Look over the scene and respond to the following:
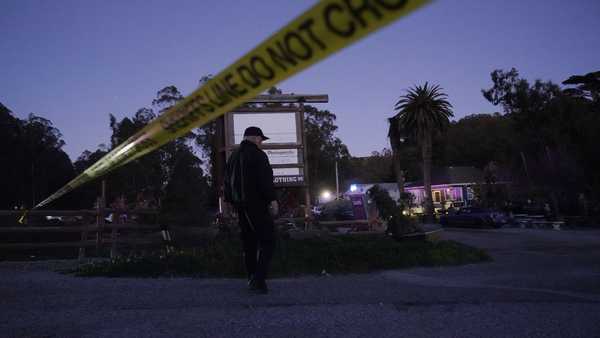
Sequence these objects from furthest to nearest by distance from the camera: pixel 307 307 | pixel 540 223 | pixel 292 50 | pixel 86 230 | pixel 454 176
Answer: pixel 454 176 → pixel 540 223 → pixel 86 230 → pixel 307 307 → pixel 292 50

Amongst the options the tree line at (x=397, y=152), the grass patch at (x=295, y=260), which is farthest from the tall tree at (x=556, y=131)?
the grass patch at (x=295, y=260)

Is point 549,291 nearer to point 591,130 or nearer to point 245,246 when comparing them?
point 245,246

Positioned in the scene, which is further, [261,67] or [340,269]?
[340,269]

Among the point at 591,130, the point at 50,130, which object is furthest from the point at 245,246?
the point at 50,130

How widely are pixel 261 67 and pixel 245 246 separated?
2.99 m

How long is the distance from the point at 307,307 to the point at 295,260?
261 cm

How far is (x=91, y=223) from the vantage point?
29.4 ft

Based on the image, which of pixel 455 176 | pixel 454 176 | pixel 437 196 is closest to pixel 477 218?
pixel 454 176

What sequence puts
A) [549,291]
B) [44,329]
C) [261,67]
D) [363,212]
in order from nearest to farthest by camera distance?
[261,67] → [44,329] → [549,291] → [363,212]

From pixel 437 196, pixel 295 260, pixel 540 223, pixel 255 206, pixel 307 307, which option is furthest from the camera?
pixel 437 196

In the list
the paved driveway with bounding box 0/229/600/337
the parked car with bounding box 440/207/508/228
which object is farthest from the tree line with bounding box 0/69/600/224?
the paved driveway with bounding box 0/229/600/337

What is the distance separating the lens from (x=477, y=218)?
25.2 m

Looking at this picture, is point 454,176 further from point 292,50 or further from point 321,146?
point 292,50

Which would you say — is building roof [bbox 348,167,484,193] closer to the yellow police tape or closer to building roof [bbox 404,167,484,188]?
building roof [bbox 404,167,484,188]
